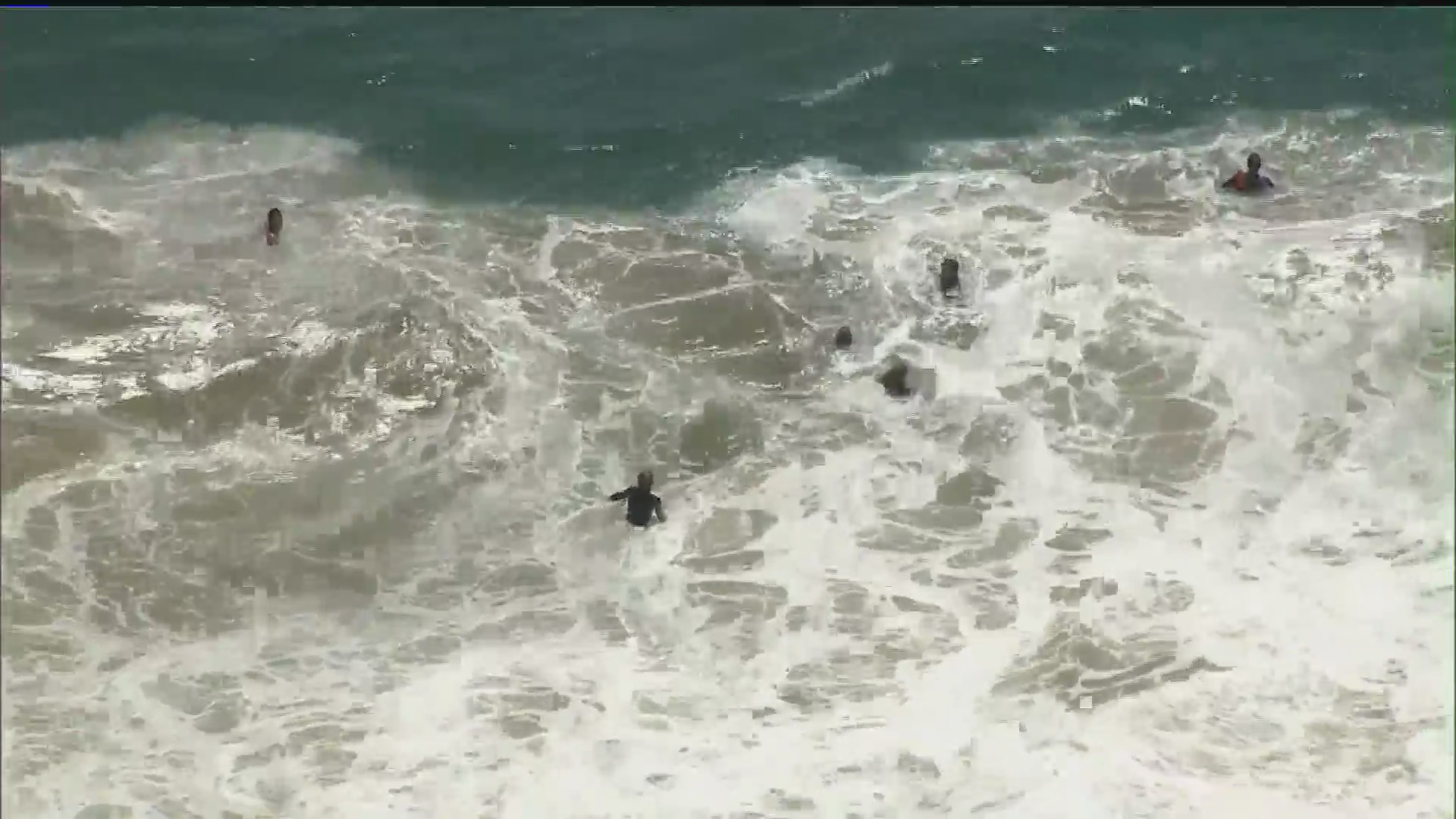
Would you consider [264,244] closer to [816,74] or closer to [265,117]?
[265,117]

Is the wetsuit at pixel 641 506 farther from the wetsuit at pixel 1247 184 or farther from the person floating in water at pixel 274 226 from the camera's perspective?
the wetsuit at pixel 1247 184

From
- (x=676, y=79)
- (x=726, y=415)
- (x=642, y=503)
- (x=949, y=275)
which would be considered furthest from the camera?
(x=676, y=79)

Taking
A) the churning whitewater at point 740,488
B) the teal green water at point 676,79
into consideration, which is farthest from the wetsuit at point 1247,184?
the teal green water at point 676,79

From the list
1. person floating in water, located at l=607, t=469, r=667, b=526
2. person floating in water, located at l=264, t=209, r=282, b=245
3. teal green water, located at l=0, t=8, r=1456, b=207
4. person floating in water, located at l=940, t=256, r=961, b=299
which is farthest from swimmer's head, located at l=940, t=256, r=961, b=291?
person floating in water, located at l=264, t=209, r=282, b=245

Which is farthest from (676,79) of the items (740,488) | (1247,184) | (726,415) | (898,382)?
(1247,184)

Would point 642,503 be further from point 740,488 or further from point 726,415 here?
point 726,415
